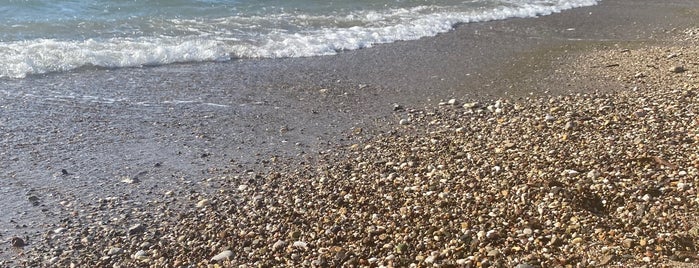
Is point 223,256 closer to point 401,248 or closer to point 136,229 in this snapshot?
point 136,229

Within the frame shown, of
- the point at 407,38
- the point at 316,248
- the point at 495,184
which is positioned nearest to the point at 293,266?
the point at 316,248

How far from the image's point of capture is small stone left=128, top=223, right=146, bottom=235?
545cm

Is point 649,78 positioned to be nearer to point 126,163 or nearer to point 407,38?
point 407,38

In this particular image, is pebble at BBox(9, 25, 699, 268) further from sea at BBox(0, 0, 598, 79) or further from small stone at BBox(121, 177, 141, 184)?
sea at BBox(0, 0, 598, 79)

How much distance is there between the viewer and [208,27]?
1371cm

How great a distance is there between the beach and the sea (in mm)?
671

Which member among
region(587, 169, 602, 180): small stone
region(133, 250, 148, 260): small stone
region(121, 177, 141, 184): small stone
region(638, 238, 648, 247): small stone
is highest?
region(587, 169, 602, 180): small stone

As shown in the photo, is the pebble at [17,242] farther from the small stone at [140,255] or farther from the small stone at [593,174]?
the small stone at [593,174]

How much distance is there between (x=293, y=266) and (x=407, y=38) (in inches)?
347

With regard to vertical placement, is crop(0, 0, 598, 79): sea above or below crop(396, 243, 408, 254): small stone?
above

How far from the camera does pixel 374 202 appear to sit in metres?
5.68

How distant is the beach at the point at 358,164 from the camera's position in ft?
16.1

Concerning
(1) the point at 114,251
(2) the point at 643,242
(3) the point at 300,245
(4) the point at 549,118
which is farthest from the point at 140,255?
(4) the point at 549,118

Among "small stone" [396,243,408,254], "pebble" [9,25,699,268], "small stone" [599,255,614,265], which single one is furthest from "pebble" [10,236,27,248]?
"small stone" [599,255,614,265]
